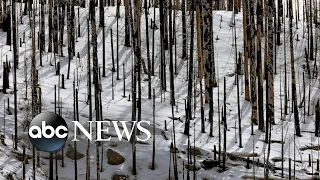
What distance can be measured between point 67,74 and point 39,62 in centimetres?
97

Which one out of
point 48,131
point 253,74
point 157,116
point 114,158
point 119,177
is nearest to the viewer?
point 48,131

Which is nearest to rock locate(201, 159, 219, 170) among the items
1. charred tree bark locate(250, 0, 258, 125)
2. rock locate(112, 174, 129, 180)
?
rock locate(112, 174, 129, 180)

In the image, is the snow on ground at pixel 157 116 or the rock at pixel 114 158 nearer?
the snow on ground at pixel 157 116

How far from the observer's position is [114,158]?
5.86m

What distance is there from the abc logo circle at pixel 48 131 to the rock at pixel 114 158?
2.11 metres

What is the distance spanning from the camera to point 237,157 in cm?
618

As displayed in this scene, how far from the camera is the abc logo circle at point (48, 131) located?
143 inches

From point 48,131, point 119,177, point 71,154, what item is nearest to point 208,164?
point 119,177

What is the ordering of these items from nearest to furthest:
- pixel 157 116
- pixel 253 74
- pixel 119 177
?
pixel 119 177, pixel 157 116, pixel 253 74

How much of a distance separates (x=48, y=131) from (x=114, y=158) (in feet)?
7.42

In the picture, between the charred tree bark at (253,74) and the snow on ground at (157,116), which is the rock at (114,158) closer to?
the snow on ground at (157,116)

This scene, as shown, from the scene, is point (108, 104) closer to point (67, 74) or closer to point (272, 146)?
point (67, 74)

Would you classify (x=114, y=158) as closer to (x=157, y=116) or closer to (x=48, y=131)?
(x=157, y=116)

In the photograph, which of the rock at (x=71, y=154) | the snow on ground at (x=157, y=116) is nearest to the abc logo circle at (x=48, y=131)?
the snow on ground at (x=157, y=116)
